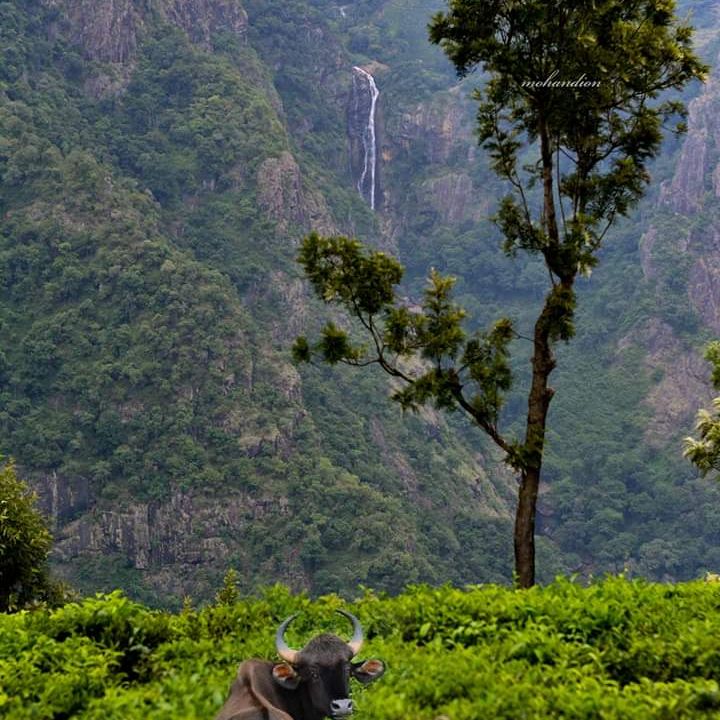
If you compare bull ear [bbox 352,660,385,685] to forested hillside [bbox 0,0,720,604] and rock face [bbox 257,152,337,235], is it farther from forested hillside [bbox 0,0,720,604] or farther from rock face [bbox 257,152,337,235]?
rock face [bbox 257,152,337,235]

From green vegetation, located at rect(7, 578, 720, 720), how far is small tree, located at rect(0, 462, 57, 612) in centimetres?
1024

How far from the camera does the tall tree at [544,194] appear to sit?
1166cm

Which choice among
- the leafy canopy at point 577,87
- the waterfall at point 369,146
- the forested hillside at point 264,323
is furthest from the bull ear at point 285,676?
the waterfall at point 369,146

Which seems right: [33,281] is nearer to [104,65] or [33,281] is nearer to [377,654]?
[104,65]

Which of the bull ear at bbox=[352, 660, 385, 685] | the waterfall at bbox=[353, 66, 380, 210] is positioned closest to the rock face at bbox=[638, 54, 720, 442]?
the waterfall at bbox=[353, 66, 380, 210]

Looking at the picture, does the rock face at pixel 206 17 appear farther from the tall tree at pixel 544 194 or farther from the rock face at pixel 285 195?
the tall tree at pixel 544 194

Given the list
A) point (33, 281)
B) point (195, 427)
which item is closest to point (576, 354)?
point (195, 427)

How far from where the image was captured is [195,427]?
247 ft

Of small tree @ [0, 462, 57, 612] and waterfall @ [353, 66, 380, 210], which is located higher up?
waterfall @ [353, 66, 380, 210]

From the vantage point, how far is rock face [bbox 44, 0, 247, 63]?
4126 inches

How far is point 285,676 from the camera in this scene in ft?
17.3

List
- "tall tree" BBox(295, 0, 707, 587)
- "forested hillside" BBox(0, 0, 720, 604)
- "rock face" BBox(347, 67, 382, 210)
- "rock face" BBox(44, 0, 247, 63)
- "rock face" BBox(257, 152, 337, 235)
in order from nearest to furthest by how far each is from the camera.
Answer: "tall tree" BBox(295, 0, 707, 587), "forested hillside" BBox(0, 0, 720, 604), "rock face" BBox(44, 0, 247, 63), "rock face" BBox(257, 152, 337, 235), "rock face" BBox(347, 67, 382, 210)

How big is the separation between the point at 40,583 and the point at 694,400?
359 ft

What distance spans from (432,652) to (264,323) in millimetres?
91707
